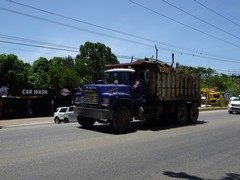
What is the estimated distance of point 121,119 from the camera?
475 inches

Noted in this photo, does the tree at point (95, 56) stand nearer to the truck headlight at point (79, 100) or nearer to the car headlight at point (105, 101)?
Result: the truck headlight at point (79, 100)

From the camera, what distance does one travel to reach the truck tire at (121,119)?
38.6ft

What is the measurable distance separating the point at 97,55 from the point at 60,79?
14.8m

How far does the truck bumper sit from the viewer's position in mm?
11504

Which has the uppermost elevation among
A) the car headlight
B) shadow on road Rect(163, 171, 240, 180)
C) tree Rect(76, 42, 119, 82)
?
tree Rect(76, 42, 119, 82)

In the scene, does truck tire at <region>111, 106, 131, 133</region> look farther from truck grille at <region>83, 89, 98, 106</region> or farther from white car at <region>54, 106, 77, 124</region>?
white car at <region>54, 106, 77, 124</region>

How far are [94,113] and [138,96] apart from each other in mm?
2329

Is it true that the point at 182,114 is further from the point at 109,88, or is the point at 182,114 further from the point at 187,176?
the point at 187,176

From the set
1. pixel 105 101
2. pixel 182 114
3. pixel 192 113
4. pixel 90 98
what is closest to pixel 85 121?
pixel 90 98

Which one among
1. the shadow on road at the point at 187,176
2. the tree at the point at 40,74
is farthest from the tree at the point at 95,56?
the shadow on road at the point at 187,176

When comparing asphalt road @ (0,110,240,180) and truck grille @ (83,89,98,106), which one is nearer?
asphalt road @ (0,110,240,180)

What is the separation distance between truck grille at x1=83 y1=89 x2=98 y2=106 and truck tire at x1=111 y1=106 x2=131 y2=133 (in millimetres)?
917

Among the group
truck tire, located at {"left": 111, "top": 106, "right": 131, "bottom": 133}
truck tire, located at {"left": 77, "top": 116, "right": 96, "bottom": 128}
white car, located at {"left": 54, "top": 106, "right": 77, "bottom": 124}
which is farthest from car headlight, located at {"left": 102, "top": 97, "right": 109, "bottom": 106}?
white car, located at {"left": 54, "top": 106, "right": 77, "bottom": 124}

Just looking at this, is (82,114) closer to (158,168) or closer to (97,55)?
(158,168)
